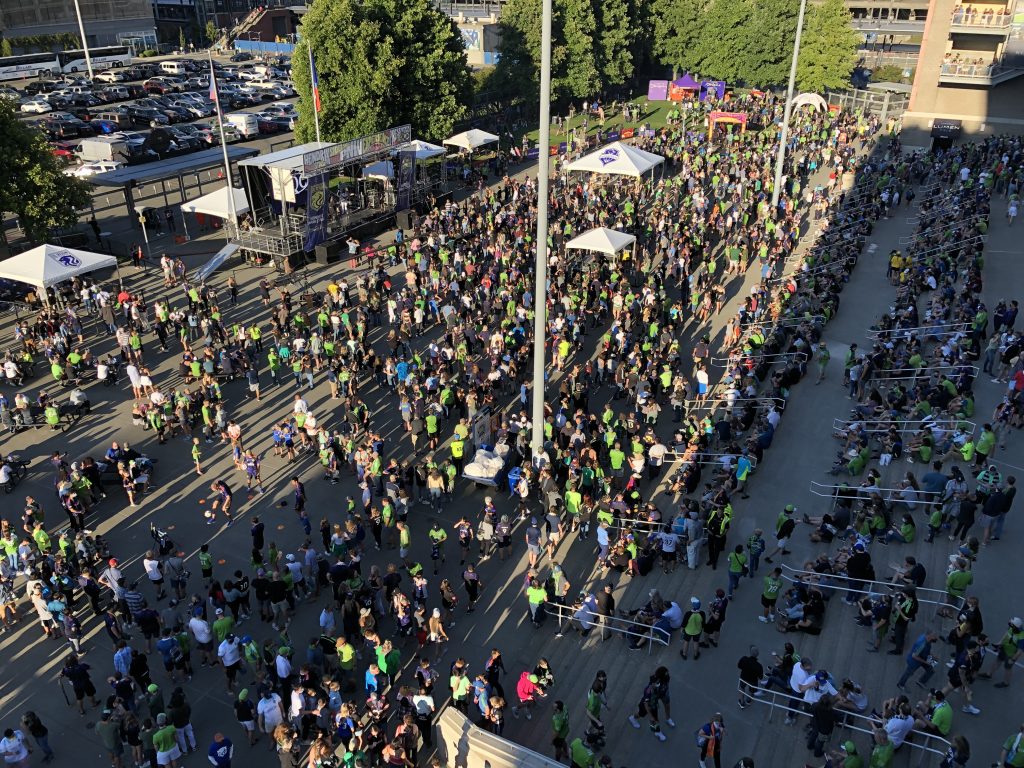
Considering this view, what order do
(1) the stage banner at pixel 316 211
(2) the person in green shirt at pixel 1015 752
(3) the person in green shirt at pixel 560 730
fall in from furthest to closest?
1. (1) the stage banner at pixel 316 211
2. (3) the person in green shirt at pixel 560 730
3. (2) the person in green shirt at pixel 1015 752

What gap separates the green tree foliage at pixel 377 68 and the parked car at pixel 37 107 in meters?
28.7

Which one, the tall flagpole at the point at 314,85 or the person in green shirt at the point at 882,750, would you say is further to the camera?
the tall flagpole at the point at 314,85

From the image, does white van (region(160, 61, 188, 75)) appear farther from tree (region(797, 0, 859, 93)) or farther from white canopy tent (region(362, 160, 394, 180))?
tree (region(797, 0, 859, 93))

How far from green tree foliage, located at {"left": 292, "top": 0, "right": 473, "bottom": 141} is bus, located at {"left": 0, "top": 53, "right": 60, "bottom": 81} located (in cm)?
4639

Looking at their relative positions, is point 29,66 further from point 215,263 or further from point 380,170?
point 215,263

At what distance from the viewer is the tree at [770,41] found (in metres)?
58.3

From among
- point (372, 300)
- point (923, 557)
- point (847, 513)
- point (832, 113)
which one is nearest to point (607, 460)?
point (847, 513)

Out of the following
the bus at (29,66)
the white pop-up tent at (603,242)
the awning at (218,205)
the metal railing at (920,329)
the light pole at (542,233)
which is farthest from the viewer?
the bus at (29,66)

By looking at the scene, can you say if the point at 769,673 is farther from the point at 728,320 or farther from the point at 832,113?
the point at 832,113

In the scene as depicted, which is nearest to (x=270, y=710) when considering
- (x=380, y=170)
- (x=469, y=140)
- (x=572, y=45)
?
(x=380, y=170)

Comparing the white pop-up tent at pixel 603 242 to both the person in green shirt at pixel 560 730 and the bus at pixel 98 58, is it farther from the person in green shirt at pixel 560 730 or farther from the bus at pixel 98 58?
the bus at pixel 98 58

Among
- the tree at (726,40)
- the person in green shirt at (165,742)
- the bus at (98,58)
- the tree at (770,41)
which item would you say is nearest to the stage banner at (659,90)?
the tree at (726,40)

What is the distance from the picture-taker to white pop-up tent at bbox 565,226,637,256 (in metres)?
26.8

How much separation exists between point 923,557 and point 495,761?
908 centimetres
